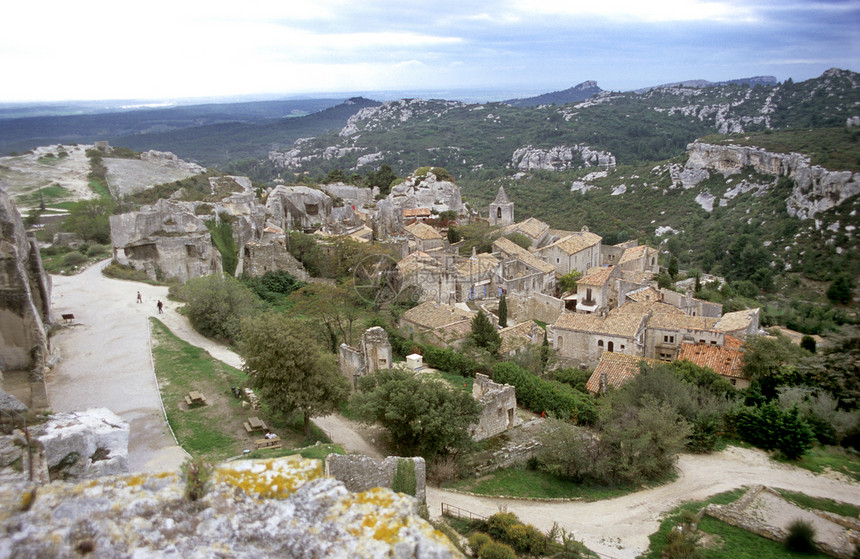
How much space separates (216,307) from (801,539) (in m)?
20.2

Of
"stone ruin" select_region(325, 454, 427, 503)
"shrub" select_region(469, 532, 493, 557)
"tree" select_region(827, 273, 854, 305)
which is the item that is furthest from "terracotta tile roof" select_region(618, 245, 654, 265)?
"stone ruin" select_region(325, 454, 427, 503)

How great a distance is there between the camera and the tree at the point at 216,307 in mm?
22094

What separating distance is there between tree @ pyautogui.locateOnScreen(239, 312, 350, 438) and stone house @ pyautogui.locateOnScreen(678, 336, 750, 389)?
17.4 m

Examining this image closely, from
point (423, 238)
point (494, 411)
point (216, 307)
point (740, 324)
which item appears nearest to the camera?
point (494, 411)

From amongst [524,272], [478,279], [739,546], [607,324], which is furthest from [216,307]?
[524,272]

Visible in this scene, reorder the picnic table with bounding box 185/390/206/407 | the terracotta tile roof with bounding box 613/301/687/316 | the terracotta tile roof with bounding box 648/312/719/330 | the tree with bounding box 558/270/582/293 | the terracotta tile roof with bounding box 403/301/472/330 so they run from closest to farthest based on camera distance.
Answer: the picnic table with bounding box 185/390/206/407, the terracotta tile roof with bounding box 403/301/472/330, the terracotta tile roof with bounding box 648/312/719/330, the terracotta tile roof with bounding box 613/301/687/316, the tree with bounding box 558/270/582/293

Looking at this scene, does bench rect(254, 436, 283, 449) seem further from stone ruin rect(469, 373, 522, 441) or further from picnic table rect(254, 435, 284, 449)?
stone ruin rect(469, 373, 522, 441)

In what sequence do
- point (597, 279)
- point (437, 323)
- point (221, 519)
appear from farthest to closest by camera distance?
point (597, 279), point (437, 323), point (221, 519)

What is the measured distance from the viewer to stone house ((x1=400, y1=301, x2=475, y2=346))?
2656 cm

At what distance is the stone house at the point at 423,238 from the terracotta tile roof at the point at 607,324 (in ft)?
46.9

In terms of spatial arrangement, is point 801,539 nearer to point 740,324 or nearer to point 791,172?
point 740,324

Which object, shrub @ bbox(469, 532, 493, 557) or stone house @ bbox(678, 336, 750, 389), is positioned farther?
stone house @ bbox(678, 336, 750, 389)

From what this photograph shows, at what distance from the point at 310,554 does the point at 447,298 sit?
29.5 m

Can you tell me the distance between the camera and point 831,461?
17.2m
